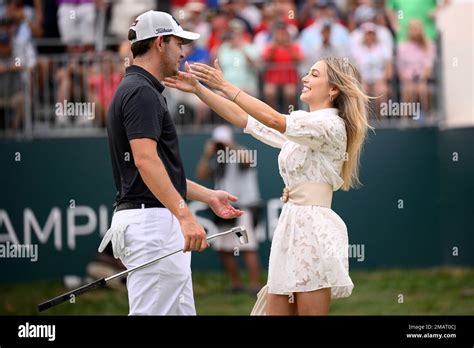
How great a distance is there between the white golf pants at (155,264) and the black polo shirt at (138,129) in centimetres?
11

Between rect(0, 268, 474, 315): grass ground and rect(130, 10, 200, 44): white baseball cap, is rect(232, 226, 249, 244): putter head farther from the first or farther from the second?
rect(0, 268, 474, 315): grass ground

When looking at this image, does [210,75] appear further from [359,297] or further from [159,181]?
[359,297]

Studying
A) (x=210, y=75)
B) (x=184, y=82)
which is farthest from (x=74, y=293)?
(x=210, y=75)

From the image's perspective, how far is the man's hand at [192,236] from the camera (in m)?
6.79

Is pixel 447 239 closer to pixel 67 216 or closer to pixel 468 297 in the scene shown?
pixel 468 297

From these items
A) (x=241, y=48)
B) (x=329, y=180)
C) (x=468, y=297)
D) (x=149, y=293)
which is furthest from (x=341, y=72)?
(x=241, y=48)

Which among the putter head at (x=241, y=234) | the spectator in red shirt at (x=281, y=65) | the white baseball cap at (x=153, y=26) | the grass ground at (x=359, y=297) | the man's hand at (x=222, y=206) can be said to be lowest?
the grass ground at (x=359, y=297)

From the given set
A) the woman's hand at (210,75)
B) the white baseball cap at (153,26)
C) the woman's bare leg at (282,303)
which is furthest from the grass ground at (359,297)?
the white baseball cap at (153,26)

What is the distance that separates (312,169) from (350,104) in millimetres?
456

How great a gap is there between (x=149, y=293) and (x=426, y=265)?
7950 mm

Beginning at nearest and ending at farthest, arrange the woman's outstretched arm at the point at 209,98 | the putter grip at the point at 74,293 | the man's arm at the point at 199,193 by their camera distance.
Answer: the putter grip at the point at 74,293
the woman's outstretched arm at the point at 209,98
the man's arm at the point at 199,193

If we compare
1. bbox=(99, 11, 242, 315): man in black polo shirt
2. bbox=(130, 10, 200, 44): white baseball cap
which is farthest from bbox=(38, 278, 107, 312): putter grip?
bbox=(130, 10, 200, 44): white baseball cap

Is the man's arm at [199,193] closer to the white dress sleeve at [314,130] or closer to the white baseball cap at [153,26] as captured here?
the white dress sleeve at [314,130]
